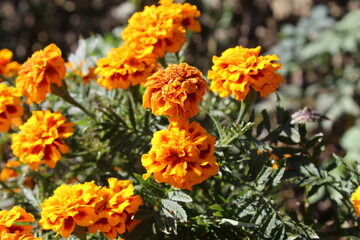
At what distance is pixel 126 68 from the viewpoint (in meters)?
1.24

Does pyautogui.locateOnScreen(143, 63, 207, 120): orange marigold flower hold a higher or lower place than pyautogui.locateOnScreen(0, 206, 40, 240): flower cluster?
higher

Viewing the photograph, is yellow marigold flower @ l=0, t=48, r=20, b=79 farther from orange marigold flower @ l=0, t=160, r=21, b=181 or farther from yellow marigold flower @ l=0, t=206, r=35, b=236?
yellow marigold flower @ l=0, t=206, r=35, b=236

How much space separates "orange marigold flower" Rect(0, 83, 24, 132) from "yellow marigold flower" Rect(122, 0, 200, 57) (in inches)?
12.8

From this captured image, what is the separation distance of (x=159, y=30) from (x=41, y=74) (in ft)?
1.01

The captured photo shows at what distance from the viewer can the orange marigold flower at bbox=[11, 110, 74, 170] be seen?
48.6 inches

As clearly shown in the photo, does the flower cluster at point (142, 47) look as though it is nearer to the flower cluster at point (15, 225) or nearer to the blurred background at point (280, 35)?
the flower cluster at point (15, 225)

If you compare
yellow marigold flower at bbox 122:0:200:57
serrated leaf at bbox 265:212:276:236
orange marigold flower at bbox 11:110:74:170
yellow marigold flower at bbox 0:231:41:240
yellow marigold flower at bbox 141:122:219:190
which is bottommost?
serrated leaf at bbox 265:212:276:236

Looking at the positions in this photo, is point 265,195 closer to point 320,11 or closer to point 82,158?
point 82,158

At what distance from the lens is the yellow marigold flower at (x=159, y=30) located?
4.21 ft

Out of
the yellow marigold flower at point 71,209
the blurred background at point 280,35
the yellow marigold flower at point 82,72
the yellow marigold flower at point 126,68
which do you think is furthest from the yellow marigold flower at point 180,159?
the blurred background at point 280,35

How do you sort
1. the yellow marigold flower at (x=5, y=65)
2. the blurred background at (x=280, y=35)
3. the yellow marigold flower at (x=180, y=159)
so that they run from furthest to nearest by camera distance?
the blurred background at (x=280, y=35)
the yellow marigold flower at (x=5, y=65)
the yellow marigold flower at (x=180, y=159)

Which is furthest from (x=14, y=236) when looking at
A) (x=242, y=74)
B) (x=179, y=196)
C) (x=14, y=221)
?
(x=242, y=74)

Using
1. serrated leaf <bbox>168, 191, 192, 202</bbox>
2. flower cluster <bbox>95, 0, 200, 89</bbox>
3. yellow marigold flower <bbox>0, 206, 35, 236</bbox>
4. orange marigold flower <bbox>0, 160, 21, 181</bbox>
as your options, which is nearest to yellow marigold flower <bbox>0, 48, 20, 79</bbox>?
orange marigold flower <bbox>0, 160, 21, 181</bbox>

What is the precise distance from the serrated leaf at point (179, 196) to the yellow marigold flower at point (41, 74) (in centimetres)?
39
